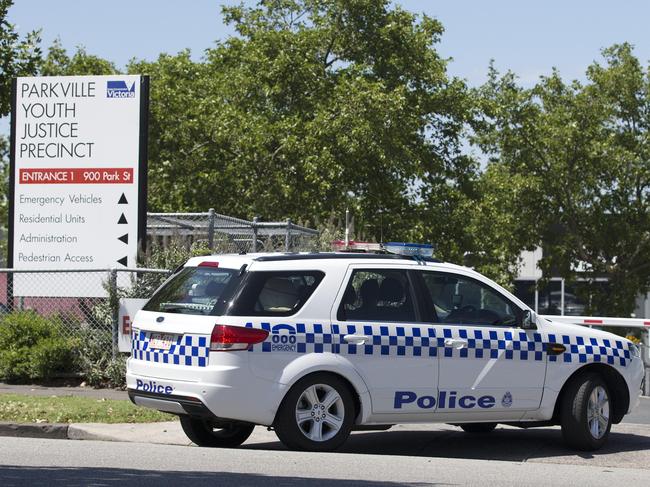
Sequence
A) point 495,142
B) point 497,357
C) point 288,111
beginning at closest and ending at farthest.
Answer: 1. point 497,357
2. point 288,111
3. point 495,142

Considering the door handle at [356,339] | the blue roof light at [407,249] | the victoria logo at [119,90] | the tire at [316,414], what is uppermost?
the victoria logo at [119,90]

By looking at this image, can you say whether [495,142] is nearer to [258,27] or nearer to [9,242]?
[258,27]

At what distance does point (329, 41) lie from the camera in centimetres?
3866

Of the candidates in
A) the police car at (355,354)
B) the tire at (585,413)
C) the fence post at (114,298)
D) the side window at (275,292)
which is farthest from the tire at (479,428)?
the fence post at (114,298)

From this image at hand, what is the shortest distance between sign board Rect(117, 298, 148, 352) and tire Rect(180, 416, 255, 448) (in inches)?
161

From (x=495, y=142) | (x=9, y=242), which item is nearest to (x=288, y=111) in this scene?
(x=495, y=142)

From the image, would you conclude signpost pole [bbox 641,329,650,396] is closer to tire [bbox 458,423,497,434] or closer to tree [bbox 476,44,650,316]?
tire [bbox 458,423,497,434]

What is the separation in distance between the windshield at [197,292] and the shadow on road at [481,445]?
1677 millimetres

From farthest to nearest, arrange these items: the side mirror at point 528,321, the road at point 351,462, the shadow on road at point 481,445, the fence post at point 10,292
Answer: the fence post at point 10,292, the shadow on road at point 481,445, the side mirror at point 528,321, the road at point 351,462

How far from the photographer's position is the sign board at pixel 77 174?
16.8m

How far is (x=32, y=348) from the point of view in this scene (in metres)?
15.3

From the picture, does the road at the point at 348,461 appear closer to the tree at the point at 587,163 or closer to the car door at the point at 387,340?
the car door at the point at 387,340

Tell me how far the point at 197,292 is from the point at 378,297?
5.07 ft

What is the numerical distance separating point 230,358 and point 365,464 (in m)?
1.35
